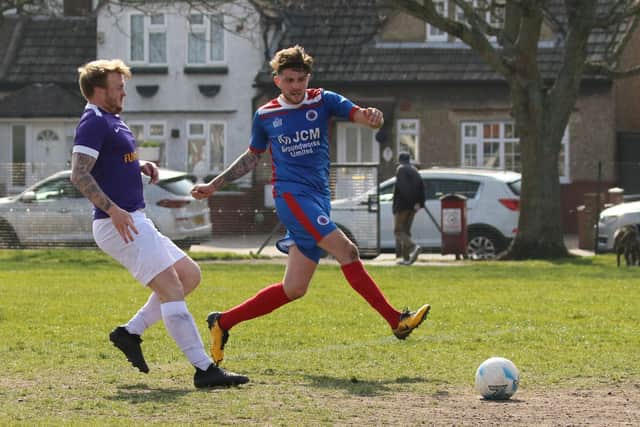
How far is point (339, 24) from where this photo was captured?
1538 inches

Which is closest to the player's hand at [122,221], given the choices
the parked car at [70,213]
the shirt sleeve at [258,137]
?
the shirt sleeve at [258,137]

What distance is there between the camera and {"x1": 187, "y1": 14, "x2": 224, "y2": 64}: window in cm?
4116

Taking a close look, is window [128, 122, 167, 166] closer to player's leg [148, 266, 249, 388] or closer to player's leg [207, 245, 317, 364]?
player's leg [207, 245, 317, 364]

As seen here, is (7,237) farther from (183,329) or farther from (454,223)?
(183,329)

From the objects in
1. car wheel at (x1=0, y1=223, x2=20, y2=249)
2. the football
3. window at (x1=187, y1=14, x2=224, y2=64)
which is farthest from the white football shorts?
window at (x1=187, y1=14, x2=224, y2=64)

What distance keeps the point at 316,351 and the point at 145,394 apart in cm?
245

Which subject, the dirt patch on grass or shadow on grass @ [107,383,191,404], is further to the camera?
shadow on grass @ [107,383,191,404]

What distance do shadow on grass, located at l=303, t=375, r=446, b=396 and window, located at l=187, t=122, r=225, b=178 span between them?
32.0m

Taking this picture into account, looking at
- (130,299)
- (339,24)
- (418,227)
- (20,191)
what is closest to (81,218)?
(20,191)

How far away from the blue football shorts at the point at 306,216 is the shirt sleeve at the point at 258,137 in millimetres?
441

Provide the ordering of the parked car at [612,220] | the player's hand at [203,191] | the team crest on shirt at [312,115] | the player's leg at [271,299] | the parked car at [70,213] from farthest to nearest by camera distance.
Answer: the parked car at [70,213] < the parked car at [612,220] < the player's hand at [203,191] < the player's leg at [271,299] < the team crest on shirt at [312,115]

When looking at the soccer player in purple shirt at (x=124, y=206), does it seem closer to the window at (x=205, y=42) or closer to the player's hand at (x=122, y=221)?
the player's hand at (x=122, y=221)

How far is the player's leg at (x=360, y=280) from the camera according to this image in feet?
31.6

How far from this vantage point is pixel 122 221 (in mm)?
8664
